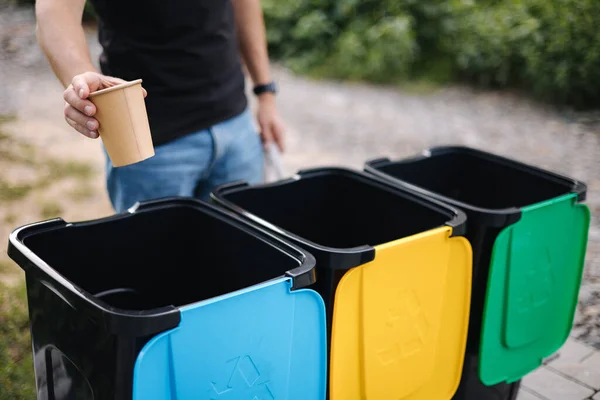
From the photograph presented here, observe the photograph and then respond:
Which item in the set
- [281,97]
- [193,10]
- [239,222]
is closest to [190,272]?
[239,222]

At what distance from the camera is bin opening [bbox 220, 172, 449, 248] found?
6.30 feet

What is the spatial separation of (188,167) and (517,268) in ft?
3.24

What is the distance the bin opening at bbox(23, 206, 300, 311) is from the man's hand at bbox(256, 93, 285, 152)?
60 centimetres

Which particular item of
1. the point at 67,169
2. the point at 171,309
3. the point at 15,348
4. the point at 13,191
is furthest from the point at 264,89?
the point at 67,169

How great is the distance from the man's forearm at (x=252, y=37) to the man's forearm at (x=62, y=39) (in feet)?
2.44

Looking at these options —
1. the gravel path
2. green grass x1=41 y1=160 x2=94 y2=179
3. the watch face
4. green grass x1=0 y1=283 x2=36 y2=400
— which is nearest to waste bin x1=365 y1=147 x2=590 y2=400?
the watch face

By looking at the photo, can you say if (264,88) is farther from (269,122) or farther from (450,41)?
(450,41)

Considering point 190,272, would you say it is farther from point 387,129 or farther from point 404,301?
point 387,129

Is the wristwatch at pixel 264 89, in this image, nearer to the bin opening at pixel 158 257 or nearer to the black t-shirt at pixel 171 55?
the black t-shirt at pixel 171 55

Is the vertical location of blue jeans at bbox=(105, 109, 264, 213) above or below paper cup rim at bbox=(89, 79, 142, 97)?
below

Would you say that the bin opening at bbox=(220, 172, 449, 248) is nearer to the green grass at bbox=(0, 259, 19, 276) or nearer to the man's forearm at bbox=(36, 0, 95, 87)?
the man's forearm at bbox=(36, 0, 95, 87)

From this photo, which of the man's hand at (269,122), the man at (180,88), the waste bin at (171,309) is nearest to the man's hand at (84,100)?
the waste bin at (171,309)

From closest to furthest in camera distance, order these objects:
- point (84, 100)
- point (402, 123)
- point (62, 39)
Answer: point (84, 100) < point (62, 39) < point (402, 123)

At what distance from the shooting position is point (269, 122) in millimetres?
2285
